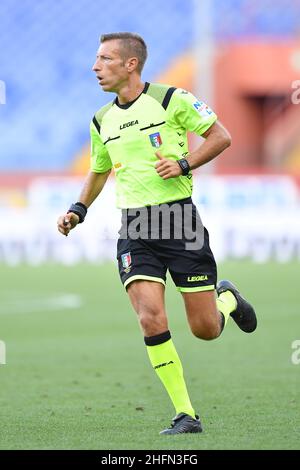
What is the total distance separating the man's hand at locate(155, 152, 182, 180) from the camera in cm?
621

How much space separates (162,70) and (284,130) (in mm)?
3947

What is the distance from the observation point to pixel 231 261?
22.5 meters

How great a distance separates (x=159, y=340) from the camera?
621cm

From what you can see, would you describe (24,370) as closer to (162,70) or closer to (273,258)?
(273,258)

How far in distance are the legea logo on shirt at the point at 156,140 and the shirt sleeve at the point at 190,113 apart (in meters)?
0.16

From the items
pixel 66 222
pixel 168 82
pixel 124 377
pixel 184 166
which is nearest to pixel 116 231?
pixel 124 377

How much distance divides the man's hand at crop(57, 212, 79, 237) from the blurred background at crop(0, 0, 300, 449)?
121cm

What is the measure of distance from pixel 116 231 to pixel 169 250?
1253 cm

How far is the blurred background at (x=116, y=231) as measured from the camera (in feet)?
23.0

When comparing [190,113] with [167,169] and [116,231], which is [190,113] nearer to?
[167,169]

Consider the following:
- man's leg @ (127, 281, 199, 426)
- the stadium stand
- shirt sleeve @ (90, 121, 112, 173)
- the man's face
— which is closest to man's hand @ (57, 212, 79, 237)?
shirt sleeve @ (90, 121, 112, 173)

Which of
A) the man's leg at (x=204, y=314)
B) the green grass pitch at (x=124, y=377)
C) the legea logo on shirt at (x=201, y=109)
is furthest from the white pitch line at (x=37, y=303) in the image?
the legea logo on shirt at (x=201, y=109)

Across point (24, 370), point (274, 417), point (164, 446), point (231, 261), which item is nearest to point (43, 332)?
point (24, 370)

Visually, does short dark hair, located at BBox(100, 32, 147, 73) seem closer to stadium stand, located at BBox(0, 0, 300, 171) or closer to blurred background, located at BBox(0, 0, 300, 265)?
blurred background, located at BBox(0, 0, 300, 265)
